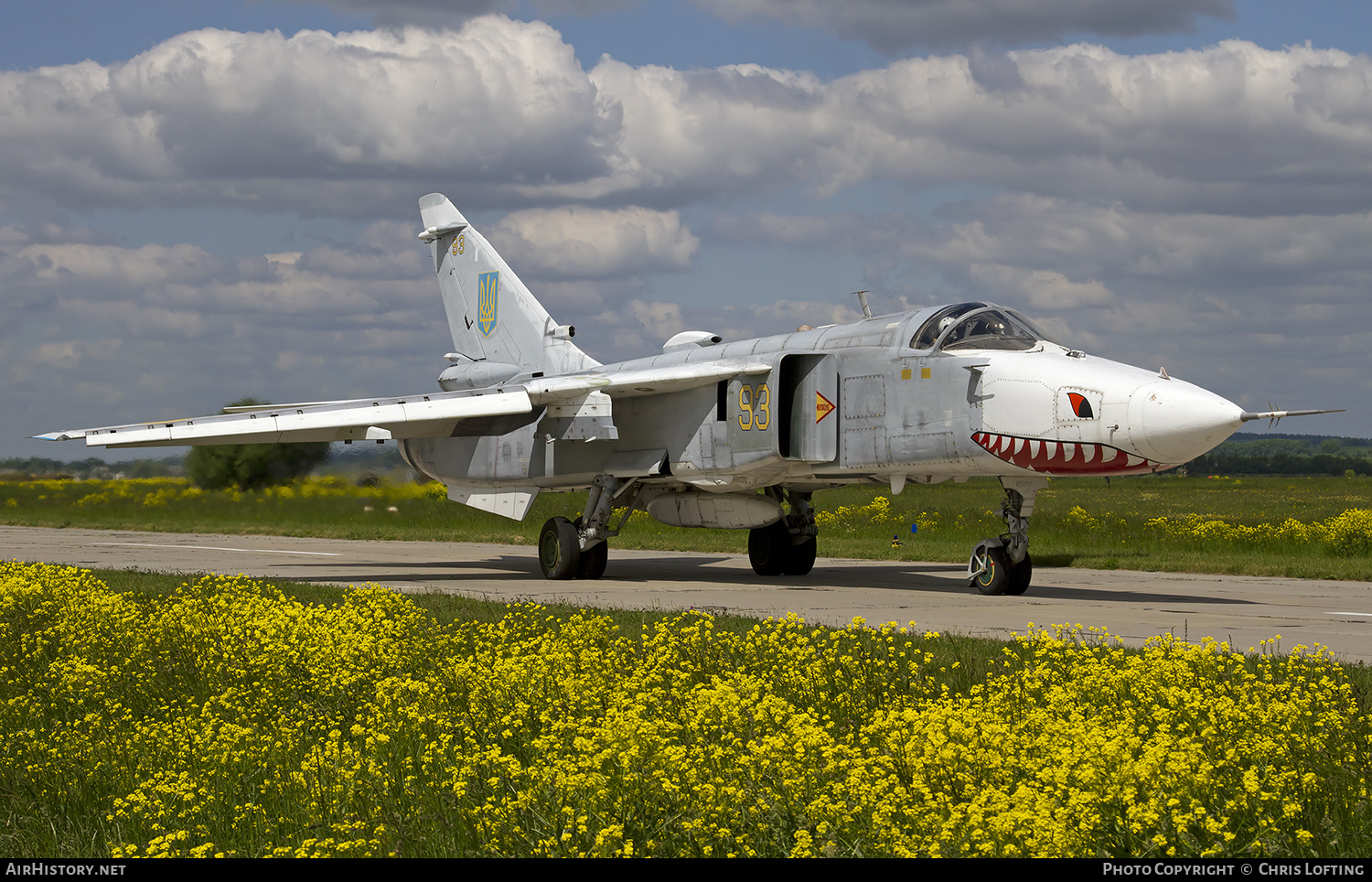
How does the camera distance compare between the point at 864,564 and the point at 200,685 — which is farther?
the point at 864,564

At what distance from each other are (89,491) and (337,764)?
113ft

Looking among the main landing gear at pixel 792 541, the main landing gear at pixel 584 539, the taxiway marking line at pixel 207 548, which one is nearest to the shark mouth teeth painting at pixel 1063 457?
the main landing gear at pixel 792 541

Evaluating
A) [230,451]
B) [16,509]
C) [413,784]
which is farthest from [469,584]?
[16,509]

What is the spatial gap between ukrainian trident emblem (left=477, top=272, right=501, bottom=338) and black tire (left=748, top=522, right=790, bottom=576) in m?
6.37

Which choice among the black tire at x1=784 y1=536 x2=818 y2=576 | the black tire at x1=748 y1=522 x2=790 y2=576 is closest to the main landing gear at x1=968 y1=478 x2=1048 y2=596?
the black tire at x1=784 y1=536 x2=818 y2=576

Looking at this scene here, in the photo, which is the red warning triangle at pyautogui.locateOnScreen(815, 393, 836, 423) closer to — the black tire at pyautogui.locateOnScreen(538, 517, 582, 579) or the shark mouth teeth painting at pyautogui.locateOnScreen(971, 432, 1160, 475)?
the shark mouth teeth painting at pyautogui.locateOnScreen(971, 432, 1160, 475)

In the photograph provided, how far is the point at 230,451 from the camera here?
3102 cm

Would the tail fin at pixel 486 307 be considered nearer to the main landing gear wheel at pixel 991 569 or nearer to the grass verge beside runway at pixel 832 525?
the grass verge beside runway at pixel 832 525

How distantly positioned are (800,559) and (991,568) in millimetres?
4423

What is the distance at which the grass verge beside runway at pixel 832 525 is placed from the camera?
20500mm

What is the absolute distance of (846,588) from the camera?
16.1 meters

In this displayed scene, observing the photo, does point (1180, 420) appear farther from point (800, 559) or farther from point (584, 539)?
point (584, 539)

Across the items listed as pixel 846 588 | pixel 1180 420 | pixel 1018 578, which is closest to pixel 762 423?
pixel 846 588

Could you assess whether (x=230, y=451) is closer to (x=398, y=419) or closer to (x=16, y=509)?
(x=16, y=509)
